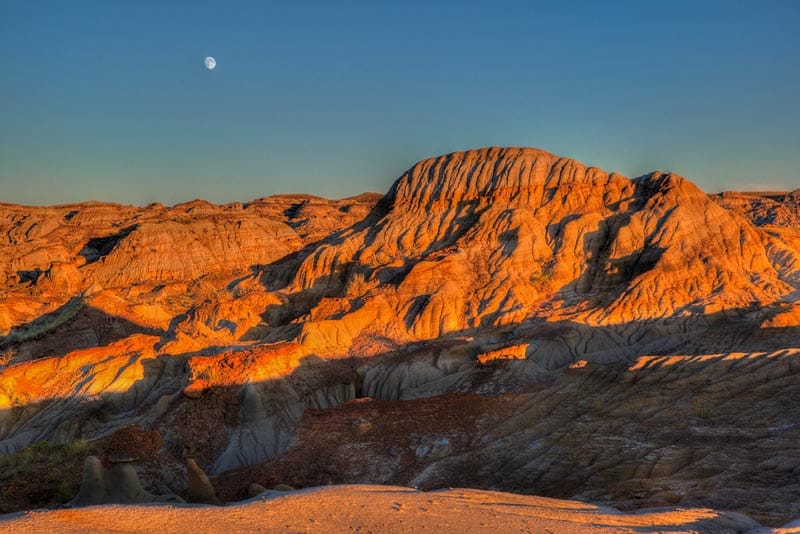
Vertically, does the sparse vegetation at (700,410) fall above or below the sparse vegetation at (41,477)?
below

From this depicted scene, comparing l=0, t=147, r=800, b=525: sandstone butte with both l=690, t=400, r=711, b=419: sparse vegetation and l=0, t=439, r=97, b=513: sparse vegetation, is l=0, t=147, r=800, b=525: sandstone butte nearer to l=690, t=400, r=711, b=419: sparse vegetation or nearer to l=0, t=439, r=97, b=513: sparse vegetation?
l=690, t=400, r=711, b=419: sparse vegetation

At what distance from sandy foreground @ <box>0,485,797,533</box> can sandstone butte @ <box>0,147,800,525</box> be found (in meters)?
2.98

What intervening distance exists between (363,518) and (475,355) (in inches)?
1063

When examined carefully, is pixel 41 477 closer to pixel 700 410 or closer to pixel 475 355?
pixel 700 410

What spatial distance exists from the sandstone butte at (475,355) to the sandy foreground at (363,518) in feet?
9.79

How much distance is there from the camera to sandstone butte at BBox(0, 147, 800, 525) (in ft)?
70.9

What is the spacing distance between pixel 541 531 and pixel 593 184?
4809 cm

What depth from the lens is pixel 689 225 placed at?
4784cm

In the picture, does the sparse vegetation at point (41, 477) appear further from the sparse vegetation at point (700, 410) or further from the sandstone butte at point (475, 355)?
the sparse vegetation at point (700, 410)

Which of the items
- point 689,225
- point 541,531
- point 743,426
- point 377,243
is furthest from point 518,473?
point 377,243

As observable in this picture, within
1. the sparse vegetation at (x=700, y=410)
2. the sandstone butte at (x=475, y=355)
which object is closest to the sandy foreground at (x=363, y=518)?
the sandstone butte at (x=475, y=355)

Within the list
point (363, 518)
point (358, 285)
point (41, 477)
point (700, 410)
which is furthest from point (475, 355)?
point (363, 518)

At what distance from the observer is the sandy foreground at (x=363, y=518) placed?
37.1 ft

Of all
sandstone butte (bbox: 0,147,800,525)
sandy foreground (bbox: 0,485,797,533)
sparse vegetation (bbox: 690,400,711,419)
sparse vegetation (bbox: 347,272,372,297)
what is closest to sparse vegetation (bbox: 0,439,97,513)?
sandstone butte (bbox: 0,147,800,525)
